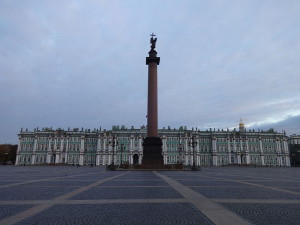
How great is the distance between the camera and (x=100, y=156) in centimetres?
10350

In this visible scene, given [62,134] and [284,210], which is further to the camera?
[62,134]

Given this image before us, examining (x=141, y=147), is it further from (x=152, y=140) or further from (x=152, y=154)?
(x=152, y=140)

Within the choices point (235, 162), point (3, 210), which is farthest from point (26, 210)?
point (235, 162)

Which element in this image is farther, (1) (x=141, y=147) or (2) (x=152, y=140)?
(1) (x=141, y=147)

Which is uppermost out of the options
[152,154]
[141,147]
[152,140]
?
[141,147]

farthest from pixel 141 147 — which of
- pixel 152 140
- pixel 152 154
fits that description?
pixel 152 140

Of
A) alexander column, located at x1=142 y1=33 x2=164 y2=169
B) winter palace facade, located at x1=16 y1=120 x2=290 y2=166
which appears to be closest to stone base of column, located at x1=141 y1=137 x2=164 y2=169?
alexander column, located at x1=142 y1=33 x2=164 y2=169

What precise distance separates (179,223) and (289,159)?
404 feet

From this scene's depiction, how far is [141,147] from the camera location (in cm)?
10338

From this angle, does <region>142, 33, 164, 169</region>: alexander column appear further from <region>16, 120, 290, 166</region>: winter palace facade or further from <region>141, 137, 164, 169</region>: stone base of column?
<region>16, 120, 290, 166</region>: winter palace facade

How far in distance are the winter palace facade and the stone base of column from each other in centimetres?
6621

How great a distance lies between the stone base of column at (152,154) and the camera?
36594 millimetres

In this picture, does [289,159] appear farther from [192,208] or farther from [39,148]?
[192,208]

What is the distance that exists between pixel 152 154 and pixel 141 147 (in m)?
66.7
